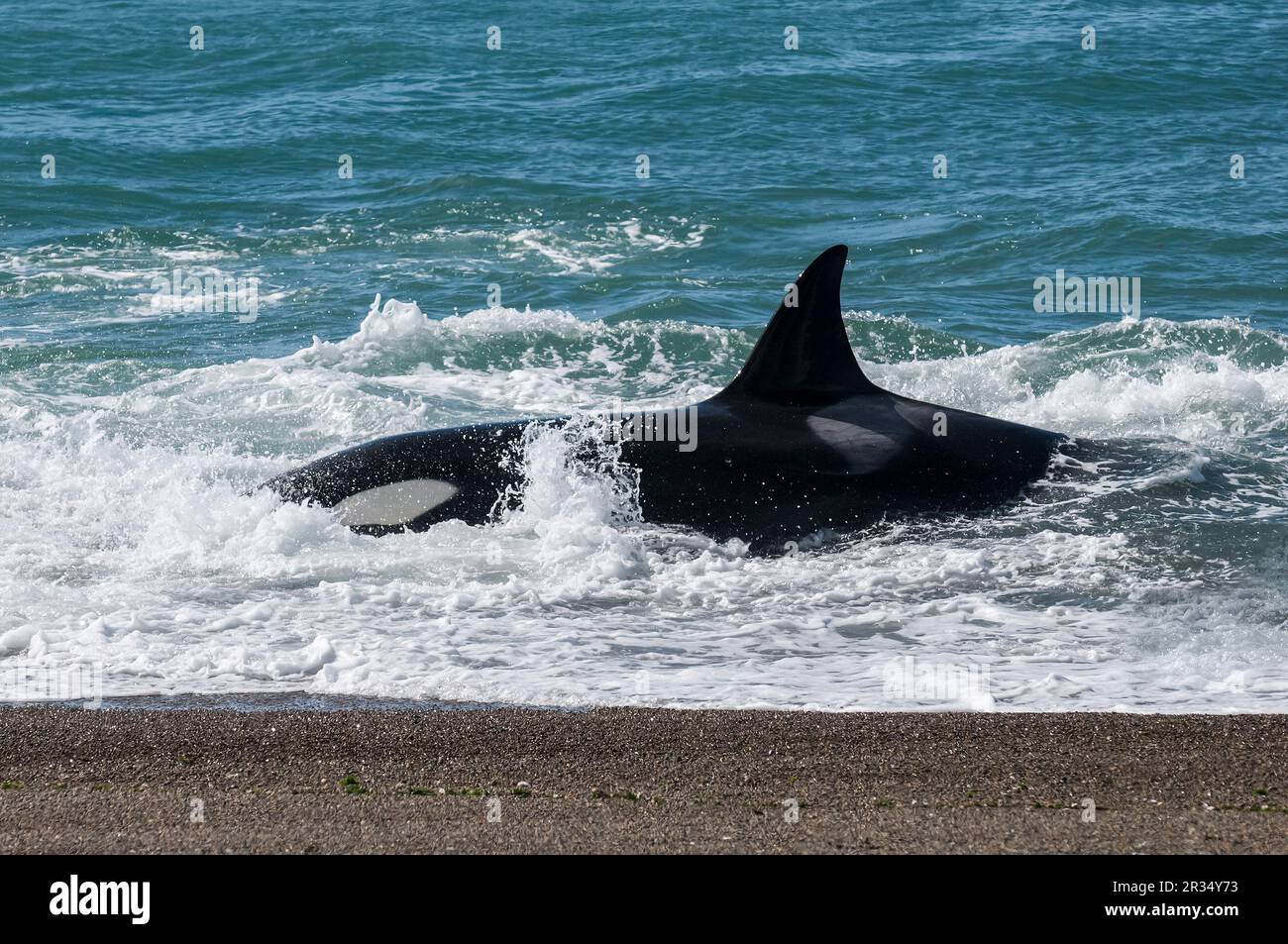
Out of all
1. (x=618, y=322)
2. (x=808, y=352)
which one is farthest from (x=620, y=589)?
(x=618, y=322)

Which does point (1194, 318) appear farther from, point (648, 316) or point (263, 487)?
point (263, 487)

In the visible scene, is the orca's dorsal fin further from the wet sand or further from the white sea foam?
the wet sand

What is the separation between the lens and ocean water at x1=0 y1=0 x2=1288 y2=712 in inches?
342

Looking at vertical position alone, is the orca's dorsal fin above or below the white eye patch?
above

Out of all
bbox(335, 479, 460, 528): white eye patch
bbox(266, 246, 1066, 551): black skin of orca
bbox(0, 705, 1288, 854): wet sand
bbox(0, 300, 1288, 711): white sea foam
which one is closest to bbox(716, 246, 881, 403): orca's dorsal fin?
bbox(266, 246, 1066, 551): black skin of orca

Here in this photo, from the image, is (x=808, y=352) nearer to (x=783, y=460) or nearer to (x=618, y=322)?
(x=783, y=460)

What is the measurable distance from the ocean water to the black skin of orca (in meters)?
0.27

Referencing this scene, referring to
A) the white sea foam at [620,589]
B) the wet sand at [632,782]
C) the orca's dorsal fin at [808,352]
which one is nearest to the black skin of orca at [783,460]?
the orca's dorsal fin at [808,352]

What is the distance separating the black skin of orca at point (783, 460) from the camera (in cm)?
1043

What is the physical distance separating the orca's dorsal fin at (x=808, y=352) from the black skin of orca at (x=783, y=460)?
10 millimetres

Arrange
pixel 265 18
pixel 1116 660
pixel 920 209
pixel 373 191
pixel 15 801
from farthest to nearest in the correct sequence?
pixel 265 18
pixel 373 191
pixel 920 209
pixel 1116 660
pixel 15 801
